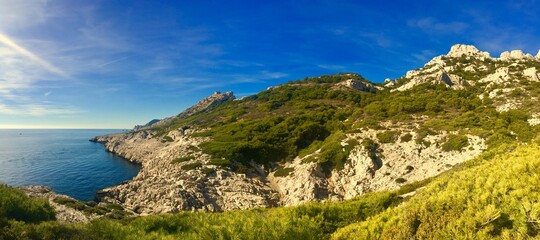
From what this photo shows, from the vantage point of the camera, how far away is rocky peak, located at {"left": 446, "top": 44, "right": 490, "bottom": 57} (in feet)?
389

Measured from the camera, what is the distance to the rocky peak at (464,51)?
11869cm

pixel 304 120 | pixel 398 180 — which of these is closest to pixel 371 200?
pixel 398 180

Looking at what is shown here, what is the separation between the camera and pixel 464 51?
5032 inches

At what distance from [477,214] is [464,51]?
151m

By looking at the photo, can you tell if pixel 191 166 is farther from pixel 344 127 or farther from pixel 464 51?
pixel 464 51

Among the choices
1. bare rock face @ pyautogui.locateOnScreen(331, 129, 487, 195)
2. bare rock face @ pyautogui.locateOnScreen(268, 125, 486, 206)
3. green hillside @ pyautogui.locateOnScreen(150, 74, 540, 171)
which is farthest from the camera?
green hillside @ pyautogui.locateOnScreen(150, 74, 540, 171)

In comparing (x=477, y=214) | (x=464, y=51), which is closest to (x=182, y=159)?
(x=477, y=214)

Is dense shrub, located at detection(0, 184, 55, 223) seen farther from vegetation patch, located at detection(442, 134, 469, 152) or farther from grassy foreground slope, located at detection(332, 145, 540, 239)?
vegetation patch, located at detection(442, 134, 469, 152)

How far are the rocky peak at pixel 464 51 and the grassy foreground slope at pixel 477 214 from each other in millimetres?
134999

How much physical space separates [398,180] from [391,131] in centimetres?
1160

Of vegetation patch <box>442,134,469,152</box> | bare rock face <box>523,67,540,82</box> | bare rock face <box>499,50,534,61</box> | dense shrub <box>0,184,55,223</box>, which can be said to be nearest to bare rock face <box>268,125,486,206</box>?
vegetation patch <box>442,134,469,152</box>

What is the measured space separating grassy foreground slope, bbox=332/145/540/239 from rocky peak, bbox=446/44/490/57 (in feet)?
443

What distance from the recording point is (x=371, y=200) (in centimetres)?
1582

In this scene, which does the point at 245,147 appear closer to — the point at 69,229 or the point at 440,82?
the point at 69,229
